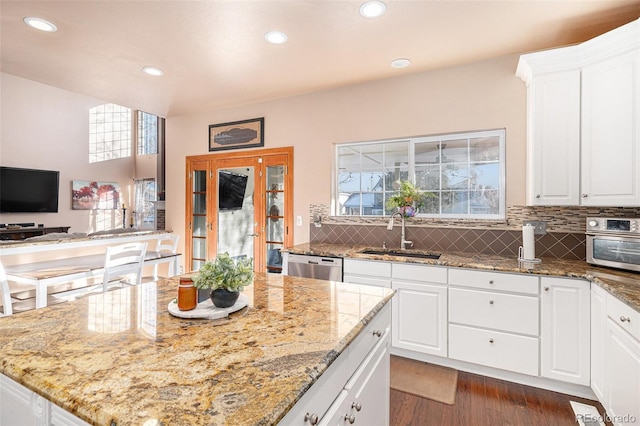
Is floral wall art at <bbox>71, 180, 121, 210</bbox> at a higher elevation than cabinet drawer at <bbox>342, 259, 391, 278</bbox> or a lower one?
higher

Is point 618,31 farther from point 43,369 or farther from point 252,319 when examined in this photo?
point 43,369

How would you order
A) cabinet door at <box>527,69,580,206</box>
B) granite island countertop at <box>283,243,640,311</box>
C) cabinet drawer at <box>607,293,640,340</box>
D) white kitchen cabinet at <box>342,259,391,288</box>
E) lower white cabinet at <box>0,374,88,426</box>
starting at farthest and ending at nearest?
white kitchen cabinet at <box>342,259,391,288</box> → cabinet door at <box>527,69,580,206</box> → granite island countertop at <box>283,243,640,311</box> → cabinet drawer at <box>607,293,640,340</box> → lower white cabinet at <box>0,374,88,426</box>

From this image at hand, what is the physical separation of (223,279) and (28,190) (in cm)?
751

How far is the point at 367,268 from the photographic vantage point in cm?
280

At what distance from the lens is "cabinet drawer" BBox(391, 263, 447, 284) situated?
8.27 feet

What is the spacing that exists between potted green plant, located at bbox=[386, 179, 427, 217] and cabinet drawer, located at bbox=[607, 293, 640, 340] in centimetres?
153

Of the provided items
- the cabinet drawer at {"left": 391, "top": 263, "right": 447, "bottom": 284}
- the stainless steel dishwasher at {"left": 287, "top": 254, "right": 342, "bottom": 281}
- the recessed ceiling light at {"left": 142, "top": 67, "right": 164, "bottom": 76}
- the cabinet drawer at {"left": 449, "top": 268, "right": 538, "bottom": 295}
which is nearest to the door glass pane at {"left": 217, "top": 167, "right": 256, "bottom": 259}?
the stainless steel dishwasher at {"left": 287, "top": 254, "right": 342, "bottom": 281}

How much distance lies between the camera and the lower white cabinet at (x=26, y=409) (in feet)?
2.61

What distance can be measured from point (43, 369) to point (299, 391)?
27.1 inches

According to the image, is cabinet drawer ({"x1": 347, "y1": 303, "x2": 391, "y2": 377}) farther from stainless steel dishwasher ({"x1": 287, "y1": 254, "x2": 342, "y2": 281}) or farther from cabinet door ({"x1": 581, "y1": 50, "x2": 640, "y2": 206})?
cabinet door ({"x1": 581, "y1": 50, "x2": 640, "y2": 206})

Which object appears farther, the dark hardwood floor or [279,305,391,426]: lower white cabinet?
the dark hardwood floor

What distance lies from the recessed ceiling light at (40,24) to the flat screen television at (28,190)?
5.26 meters

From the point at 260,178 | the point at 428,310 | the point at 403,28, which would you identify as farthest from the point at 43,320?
the point at 260,178

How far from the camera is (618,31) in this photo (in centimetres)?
210
